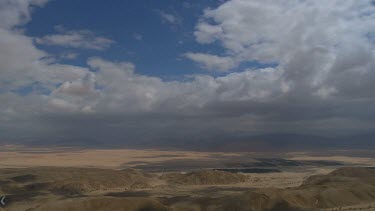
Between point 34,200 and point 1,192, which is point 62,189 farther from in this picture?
point 34,200

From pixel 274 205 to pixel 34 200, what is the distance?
47951mm

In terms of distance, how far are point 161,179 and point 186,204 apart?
245 feet

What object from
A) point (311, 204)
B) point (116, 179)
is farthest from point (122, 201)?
point (116, 179)

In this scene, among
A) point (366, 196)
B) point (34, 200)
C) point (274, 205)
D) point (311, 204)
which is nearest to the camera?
point (274, 205)

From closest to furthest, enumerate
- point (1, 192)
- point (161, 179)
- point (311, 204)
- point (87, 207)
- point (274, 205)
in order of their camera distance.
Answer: point (87, 207) → point (274, 205) → point (311, 204) → point (1, 192) → point (161, 179)

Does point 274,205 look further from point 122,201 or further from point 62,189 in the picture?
point 62,189

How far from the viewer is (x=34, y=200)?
90688 millimetres

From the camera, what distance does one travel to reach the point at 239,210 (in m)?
64.9

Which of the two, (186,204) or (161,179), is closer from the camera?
(186,204)

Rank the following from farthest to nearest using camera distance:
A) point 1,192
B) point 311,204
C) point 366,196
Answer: point 1,192, point 366,196, point 311,204

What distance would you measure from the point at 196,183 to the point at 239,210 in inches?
2684

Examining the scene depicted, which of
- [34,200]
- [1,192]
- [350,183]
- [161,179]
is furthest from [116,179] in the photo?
[350,183]

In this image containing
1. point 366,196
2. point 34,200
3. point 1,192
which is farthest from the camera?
point 1,192

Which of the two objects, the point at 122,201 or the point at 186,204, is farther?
the point at 186,204
